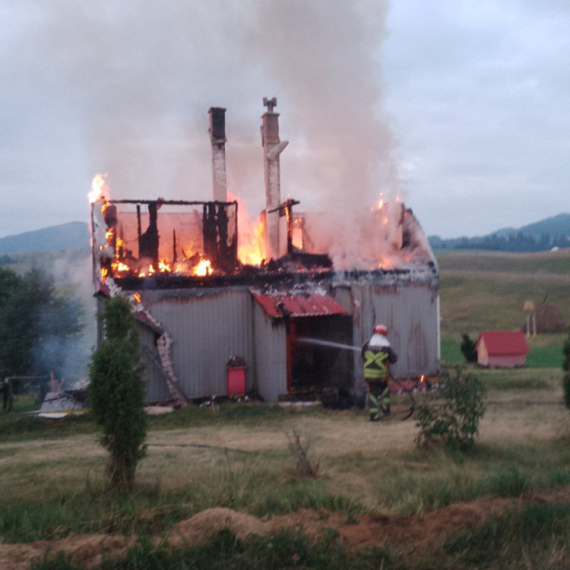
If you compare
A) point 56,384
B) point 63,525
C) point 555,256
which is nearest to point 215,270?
point 56,384

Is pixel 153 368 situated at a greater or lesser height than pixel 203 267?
lesser

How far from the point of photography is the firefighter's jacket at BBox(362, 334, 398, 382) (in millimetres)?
11750

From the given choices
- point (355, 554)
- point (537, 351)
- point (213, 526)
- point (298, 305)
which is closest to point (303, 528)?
point (355, 554)

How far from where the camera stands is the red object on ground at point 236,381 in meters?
15.8

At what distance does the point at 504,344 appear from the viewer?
24.6 meters

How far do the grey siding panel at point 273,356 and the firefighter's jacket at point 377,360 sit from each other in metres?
3.55

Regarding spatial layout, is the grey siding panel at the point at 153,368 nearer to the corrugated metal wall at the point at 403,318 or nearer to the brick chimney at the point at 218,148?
the corrugated metal wall at the point at 403,318

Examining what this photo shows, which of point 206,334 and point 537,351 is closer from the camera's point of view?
point 206,334

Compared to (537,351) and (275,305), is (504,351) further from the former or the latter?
(275,305)

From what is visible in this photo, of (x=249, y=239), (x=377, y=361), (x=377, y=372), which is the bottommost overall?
(x=377, y=372)

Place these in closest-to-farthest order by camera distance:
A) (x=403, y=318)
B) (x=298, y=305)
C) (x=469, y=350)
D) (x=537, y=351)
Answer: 1. (x=298, y=305)
2. (x=403, y=318)
3. (x=469, y=350)
4. (x=537, y=351)

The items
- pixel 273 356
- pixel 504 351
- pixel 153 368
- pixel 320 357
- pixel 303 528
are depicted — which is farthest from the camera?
pixel 504 351

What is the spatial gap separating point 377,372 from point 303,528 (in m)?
6.85

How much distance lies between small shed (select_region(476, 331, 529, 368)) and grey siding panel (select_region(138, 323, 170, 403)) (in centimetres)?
1390
